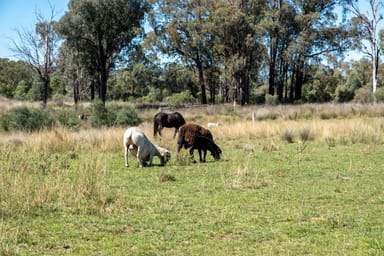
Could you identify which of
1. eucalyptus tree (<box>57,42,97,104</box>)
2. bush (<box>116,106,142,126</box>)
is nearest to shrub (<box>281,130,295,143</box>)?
bush (<box>116,106,142,126</box>)

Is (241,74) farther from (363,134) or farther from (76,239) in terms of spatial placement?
(76,239)

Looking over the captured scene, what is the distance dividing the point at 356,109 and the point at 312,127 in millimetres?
12647

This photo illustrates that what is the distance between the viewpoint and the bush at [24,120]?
22.3 metres

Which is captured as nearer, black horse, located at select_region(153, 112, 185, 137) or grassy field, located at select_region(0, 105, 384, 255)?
grassy field, located at select_region(0, 105, 384, 255)

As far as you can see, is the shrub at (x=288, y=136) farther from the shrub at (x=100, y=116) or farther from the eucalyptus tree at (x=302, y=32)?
the eucalyptus tree at (x=302, y=32)

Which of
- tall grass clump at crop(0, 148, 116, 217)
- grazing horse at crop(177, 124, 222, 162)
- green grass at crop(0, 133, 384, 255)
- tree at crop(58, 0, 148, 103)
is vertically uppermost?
tree at crop(58, 0, 148, 103)

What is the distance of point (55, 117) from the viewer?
24.4 meters

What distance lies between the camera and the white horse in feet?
40.4

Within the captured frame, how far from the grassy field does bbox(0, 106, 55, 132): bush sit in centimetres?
915

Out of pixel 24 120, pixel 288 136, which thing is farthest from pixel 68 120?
pixel 288 136

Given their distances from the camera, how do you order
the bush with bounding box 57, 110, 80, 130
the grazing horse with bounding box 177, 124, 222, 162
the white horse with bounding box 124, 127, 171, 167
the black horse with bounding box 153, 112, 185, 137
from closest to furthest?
the white horse with bounding box 124, 127, 171, 167 → the grazing horse with bounding box 177, 124, 222, 162 → the black horse with bounding box 153, 112, 185, 137 → the bush with bounding box 57, 110, 80, 130

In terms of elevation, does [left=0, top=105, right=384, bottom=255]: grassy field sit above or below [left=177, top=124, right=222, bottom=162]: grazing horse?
below

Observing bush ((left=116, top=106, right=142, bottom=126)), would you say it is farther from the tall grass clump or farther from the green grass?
the tall grass clump

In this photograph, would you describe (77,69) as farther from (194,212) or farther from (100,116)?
(194,212)
